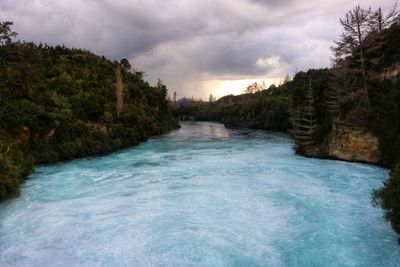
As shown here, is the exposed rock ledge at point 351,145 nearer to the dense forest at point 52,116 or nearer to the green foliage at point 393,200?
the green foliage at point 393,200

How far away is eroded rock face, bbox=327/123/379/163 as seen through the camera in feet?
98.4

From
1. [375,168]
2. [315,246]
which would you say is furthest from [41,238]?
[375,168]

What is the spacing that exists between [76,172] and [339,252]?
896 inches

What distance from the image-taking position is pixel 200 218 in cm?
1770

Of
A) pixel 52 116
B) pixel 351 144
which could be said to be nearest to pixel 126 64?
pixel 52 116

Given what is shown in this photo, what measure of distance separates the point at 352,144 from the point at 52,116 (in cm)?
2815

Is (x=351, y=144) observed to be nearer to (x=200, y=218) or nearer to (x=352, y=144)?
(x=352, y=144)

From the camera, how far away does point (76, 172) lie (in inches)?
1184

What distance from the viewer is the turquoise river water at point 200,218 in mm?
13609

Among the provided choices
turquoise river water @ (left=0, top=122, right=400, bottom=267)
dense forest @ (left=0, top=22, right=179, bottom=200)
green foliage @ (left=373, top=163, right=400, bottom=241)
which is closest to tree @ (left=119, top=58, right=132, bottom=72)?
dense forest @ (left=0, top=22, right=179, bottom=200)

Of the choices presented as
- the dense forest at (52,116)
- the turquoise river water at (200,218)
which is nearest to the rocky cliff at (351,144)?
the turquoise river water at (200,218)

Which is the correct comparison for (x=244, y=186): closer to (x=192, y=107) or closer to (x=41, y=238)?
(x=41, y=238)

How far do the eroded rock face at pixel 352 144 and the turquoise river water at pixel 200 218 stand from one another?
4.53 feet

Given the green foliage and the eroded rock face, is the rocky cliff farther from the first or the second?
the green foliage
